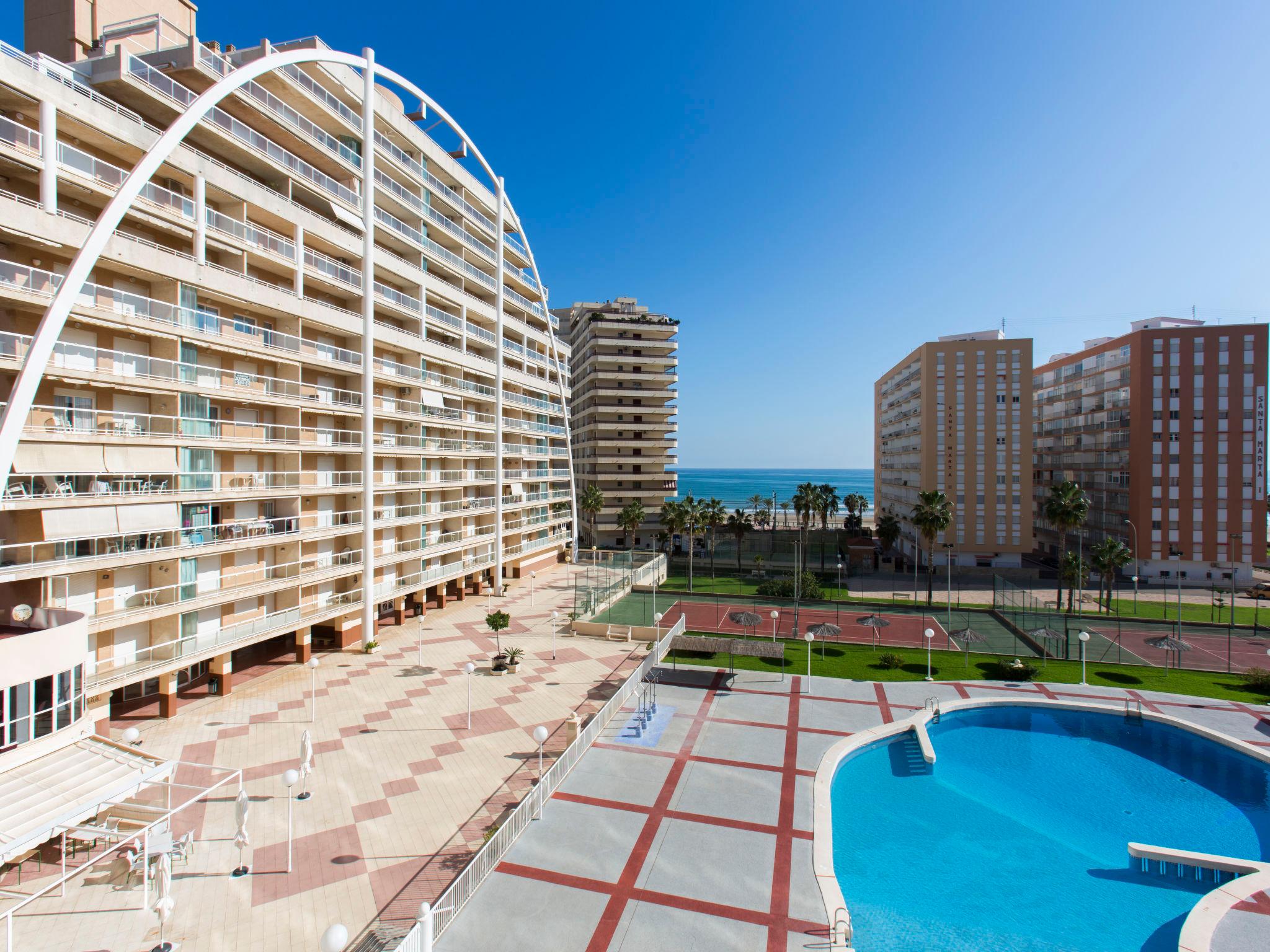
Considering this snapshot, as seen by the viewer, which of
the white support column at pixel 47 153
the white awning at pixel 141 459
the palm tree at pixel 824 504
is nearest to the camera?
the white support column at pixel 47 153

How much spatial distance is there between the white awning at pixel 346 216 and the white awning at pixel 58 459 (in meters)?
16.5

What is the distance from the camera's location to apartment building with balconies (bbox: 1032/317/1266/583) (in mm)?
60094

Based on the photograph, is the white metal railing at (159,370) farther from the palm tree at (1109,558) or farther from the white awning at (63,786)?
the palm tree at (1109,558)

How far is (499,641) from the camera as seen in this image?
32281mm

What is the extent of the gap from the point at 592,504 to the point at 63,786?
5166 cm

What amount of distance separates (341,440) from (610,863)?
25.2 metres

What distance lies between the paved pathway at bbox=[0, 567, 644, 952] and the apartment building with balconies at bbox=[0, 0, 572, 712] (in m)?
3.50

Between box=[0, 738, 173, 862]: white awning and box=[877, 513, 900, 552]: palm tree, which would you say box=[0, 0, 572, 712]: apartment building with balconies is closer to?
box=[0, 738, 173, 862]: white awning

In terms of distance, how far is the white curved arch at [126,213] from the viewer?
16.3m

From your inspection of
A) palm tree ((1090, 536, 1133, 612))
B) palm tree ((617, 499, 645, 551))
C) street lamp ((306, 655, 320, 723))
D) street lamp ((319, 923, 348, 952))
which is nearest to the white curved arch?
street lamp ((306, 655, 320, 723))

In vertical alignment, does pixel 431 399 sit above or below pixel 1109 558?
above

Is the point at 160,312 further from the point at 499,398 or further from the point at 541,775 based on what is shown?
the point at 499,398

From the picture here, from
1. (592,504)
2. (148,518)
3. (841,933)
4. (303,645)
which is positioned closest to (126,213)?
(148,518)

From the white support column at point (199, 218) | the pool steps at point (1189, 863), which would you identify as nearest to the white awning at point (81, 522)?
the white support column at point (199, 218)
